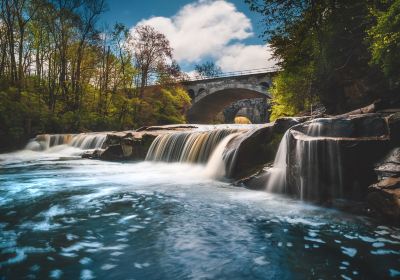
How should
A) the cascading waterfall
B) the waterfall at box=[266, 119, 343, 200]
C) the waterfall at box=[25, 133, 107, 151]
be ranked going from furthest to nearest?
1. the waterfall at box=[25, 133, 107, 151]
2. the cascading waterfall
3. the waterfall at box=[266, 119, 343, 200]

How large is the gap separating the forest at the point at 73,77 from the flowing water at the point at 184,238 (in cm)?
1813

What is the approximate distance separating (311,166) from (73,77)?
2870 centimetres

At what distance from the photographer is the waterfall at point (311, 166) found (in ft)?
19.0

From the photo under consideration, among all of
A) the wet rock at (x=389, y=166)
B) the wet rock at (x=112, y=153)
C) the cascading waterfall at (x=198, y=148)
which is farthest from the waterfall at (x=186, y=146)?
the wet rock at (x=389, y=166)

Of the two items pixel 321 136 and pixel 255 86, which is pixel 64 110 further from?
pixel 321 136

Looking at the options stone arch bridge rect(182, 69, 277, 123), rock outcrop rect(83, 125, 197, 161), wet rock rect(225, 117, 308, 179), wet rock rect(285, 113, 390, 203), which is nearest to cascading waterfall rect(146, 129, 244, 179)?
rock outcrop rect(83, 125, 197, 161)

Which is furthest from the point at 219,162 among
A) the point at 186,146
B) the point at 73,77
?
the point at 73,77

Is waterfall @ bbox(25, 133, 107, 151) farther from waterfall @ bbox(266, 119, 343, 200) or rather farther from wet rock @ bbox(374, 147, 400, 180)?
wet rock @ bbox(374, 147, 400, 180)

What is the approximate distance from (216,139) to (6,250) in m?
8.77

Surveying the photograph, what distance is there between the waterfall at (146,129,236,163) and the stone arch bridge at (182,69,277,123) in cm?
2096

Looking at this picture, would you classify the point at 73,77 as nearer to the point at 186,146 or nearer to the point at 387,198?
the point at 186,146

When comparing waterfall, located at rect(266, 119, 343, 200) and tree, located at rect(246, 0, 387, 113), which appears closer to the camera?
waterfall, located at rect(266, 119, 343, 200)

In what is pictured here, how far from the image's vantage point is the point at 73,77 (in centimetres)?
2934

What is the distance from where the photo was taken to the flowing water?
299 centimetres
